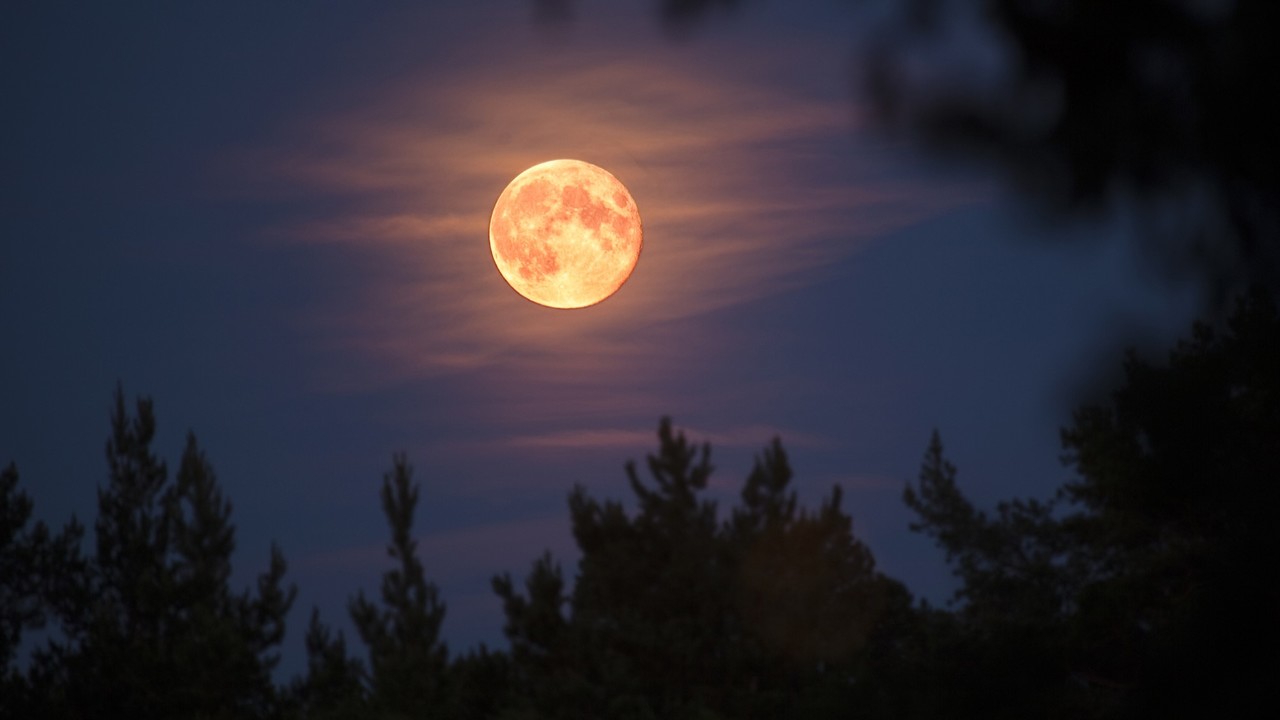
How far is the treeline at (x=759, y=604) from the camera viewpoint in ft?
13.6

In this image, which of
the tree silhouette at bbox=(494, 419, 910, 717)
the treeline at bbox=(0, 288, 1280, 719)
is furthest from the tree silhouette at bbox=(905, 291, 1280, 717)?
the tree silhouette at bbox=(494, 419, 910, 717)

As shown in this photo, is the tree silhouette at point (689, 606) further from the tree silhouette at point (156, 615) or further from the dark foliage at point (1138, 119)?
the dark foliage at point (1138, 119)

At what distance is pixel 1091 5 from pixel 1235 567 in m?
1.75

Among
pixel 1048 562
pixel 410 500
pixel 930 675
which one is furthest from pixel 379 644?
pixel 930 675

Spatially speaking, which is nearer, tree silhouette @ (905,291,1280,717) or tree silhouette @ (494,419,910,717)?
tree silhouette @ (905,291,1280,717)

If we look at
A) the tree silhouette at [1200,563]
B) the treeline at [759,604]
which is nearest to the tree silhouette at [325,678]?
the treeline at [759,604]

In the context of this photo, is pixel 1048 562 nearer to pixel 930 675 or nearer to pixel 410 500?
pixel 410 500

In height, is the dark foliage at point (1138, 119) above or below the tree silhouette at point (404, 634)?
below

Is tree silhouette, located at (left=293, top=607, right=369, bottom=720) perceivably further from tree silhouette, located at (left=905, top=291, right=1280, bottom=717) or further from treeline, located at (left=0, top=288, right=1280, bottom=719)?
tree silhouette, located at (left=905, top=291, right=1280, bottom=717)

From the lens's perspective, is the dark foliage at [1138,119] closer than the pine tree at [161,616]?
Yes

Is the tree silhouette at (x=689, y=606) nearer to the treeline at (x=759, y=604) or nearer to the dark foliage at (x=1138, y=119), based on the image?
the treeline at (x=759, y=604)

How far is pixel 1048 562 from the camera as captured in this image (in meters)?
38.3

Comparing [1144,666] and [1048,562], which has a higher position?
[1048,562]

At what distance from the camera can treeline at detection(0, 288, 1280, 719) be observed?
414cm
